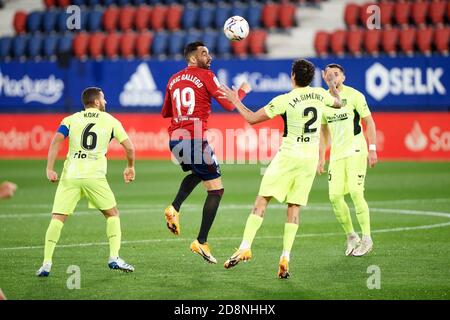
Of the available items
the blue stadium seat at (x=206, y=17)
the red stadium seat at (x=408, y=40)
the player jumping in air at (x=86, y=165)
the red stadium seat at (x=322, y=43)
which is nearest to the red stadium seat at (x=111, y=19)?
the blue stadium seat at (x=206, y=17)

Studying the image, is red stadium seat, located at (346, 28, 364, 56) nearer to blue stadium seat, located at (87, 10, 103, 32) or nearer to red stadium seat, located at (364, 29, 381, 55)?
red stadium seat, located at (364, 29, 381, 55)

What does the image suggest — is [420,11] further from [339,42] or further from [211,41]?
[211,41]

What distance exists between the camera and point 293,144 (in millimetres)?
10328

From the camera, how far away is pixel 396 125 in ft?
81.1

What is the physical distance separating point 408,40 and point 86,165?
1766cm

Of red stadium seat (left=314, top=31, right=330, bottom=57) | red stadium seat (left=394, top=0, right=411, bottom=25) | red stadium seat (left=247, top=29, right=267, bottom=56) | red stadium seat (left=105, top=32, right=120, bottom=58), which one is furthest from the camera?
red stadium seat (left=105, top=32, right=120, bottom=58)

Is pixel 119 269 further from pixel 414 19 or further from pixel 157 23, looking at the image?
pixel 157 23

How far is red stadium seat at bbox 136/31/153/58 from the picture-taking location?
29.4 m

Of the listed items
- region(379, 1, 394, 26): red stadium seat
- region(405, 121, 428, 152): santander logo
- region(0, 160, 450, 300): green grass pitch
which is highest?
region(379, 1, 394, 26): red stadium seat

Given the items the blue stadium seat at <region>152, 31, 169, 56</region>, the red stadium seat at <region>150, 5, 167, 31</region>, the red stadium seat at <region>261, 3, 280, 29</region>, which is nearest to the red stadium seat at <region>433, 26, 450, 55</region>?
the red stadium seat at <region>261, 3, 280, 29</region>

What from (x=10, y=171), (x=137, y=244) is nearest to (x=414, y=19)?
(x=10, y=171)

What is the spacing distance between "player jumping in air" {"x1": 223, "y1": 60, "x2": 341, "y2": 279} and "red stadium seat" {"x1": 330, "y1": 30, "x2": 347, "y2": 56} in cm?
1698

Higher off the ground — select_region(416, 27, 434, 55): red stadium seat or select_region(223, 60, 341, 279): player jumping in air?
select_region(416, 27, 434, 55): red stadium seat

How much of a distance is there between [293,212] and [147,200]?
27.2ft
